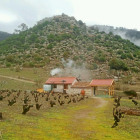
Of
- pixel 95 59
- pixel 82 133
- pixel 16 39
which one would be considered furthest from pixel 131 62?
pixel 82 133

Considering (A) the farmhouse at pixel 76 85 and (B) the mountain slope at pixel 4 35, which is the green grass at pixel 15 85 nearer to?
(A) the farmhouse at pixel 76 85

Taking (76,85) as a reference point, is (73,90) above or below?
below

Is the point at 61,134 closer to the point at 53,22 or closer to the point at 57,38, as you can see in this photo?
the point at 57,38

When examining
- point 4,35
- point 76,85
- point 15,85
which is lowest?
point 15,85

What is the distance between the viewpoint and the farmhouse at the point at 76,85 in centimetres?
2978

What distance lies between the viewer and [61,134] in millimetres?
7969

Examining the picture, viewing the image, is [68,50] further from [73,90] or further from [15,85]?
[73,90]

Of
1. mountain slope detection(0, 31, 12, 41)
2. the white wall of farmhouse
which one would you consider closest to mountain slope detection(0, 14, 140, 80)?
the white wall of farmhouse

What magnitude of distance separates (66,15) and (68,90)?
92178mm

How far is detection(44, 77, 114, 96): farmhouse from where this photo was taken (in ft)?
97.7

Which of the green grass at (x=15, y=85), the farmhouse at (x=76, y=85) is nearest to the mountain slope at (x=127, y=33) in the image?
the farmhouse at (x=76, y=85)

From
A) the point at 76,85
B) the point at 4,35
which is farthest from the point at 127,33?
the point at 76,85

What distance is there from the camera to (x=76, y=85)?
31.1 m

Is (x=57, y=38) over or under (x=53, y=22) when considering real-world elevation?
under
